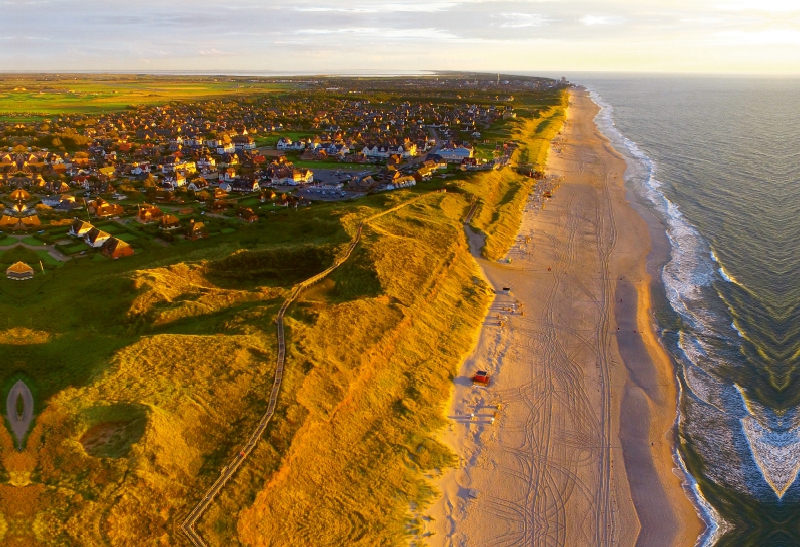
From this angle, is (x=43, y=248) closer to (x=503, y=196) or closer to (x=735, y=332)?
(x=503, y=196)

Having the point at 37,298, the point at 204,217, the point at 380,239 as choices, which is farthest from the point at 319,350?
the point at 204,217

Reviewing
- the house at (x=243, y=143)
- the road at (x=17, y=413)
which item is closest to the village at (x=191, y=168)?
the house at (x=243, y=143)

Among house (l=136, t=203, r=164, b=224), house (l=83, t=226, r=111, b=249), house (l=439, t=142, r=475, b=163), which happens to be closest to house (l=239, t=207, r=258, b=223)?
house (l=136, t=203, r=164, b=224)

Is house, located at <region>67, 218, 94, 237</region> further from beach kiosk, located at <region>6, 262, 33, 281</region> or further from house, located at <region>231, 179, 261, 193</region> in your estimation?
house, located at <region>231, 179, 261, 193</region>

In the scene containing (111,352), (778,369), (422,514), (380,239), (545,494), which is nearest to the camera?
(422,514)

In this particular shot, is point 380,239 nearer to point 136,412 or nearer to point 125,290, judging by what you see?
point 125,290
